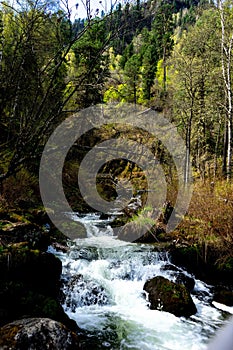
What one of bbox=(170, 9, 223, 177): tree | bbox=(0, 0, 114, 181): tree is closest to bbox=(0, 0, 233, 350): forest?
bbox=(0, 0, 114, 181): tree

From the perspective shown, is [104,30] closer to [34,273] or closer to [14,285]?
[14,285]

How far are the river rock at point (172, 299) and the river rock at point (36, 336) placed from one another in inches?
128

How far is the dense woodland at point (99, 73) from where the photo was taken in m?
2.34

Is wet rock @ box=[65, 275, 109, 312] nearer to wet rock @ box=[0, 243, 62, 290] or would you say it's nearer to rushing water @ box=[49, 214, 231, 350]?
rushing water @ box=[49, 214, 231, 350]

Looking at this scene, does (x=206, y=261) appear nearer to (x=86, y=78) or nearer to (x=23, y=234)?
(x=23, y=234)

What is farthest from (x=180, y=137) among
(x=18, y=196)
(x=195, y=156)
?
(x=18, y=196)

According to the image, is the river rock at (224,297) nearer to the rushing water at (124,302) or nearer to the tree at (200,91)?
the rushing water at (124,302)

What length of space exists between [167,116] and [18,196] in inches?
706

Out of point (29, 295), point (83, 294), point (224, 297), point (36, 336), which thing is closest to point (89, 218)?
point (83, 294)

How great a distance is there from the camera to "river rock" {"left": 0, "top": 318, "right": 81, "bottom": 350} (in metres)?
4.31

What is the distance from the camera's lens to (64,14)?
7.86ft

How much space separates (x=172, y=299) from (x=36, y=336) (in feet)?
12.9

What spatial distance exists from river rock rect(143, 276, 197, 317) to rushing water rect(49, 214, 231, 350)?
14cm

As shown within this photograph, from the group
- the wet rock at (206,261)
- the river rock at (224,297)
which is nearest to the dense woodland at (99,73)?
the wet rock at (206,261)
